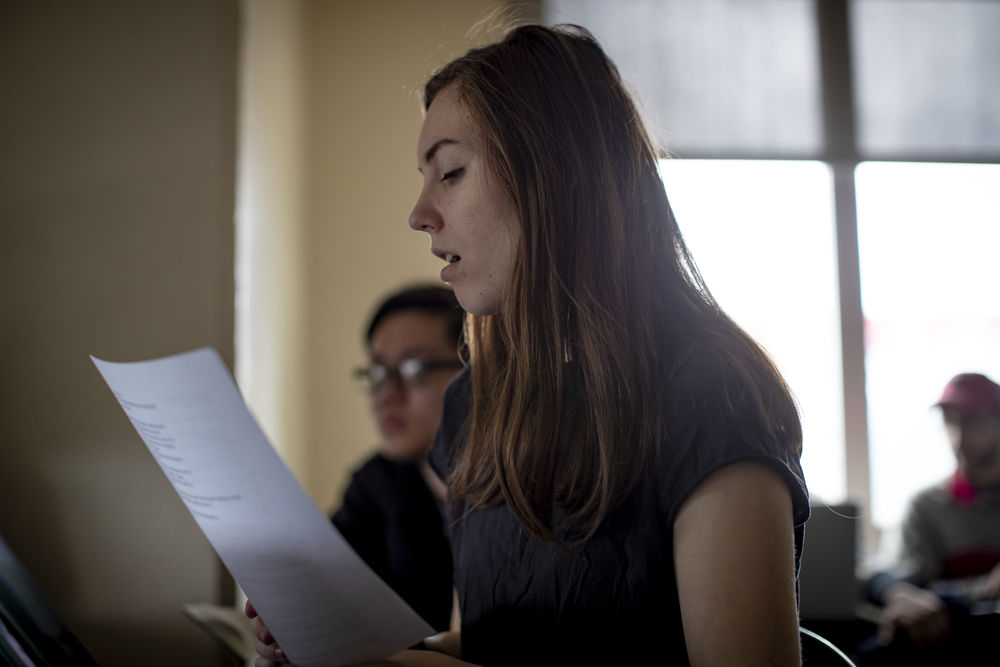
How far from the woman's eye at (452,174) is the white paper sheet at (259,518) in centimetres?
35

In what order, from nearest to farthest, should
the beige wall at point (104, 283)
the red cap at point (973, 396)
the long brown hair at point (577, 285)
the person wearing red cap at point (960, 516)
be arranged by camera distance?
1. the long brown hair at point (577, 285)
2. the beige wall at point (104, 283)
3. the person wearing red cap at point (960, 516)
4. the red cap at point (973, 396)

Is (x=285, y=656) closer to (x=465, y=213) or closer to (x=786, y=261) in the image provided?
→ (x=465, y=213)

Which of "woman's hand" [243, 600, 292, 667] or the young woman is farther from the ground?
the young woman

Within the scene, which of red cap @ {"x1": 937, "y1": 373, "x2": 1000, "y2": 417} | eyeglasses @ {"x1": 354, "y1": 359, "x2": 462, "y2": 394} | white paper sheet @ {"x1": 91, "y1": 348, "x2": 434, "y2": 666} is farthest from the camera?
red cap @ {"x1": 937, "y1": 373, "x2": 1000, "y2": 417}

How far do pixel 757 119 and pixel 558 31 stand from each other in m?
3.08

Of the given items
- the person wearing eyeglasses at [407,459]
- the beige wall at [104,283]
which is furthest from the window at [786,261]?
the beige wall at [104,283]

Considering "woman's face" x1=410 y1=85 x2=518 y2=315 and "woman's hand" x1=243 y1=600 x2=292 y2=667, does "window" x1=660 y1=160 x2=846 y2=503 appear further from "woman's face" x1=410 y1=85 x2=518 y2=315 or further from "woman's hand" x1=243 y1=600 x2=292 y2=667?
"woman's hand" x1=243 y1=600 x2=292 y2=667

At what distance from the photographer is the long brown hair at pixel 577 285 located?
2.39ft

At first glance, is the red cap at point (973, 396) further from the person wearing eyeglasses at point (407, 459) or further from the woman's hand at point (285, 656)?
the woman's hand at point (285, 656)

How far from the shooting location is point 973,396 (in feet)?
8.52

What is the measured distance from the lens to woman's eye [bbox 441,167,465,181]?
2.68 feet

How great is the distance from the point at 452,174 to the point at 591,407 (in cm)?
29

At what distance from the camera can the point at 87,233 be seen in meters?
1.46

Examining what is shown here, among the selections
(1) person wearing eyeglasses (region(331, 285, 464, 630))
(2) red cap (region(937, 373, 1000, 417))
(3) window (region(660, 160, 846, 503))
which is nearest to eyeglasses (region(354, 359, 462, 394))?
(1) person wearing eyeglasses (region(331, 285, 464, 630))
